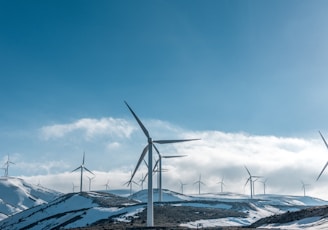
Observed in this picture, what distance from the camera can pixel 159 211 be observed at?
92.5 metres

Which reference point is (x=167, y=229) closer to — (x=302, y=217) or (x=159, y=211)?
(x=302, y=217)

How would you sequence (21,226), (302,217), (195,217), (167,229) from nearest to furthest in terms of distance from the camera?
(167,229), (302,217), (195,217), (21,226)

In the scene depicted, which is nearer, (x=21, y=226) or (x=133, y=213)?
(x=133, y=213)

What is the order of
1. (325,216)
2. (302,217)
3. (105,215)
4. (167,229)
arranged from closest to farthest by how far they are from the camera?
(167,229) → (325,216) → (302,217) → (105,215)

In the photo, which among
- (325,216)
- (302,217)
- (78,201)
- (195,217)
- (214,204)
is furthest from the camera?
(78,201)

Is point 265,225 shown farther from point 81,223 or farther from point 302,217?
point 81,223

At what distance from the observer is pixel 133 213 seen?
87.8 m

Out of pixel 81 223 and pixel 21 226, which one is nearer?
pixel 81 223

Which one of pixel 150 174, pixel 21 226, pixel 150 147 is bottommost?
pixel 21 226

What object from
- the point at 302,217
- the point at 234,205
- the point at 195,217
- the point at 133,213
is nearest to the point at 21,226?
the point at 133,213

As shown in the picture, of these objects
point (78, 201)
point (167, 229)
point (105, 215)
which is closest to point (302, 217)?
point (167, 229)

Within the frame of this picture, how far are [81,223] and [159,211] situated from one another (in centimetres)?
1723

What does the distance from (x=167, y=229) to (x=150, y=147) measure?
1446cm

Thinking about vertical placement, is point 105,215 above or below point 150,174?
below
